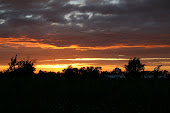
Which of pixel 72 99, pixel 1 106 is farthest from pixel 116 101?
pixel 1 106

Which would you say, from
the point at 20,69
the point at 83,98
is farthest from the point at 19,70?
the point at 83,98

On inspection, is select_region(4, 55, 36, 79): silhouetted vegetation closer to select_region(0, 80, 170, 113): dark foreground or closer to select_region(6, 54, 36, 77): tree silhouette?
select_region(6, 54, 36, 77): tree silhouette

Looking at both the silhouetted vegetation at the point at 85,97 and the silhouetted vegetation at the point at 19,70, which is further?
the silhouetted vegetation at the point at 19,70

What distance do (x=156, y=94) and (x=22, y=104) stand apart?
6.21 meters

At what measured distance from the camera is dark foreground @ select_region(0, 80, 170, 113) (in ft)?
32.5

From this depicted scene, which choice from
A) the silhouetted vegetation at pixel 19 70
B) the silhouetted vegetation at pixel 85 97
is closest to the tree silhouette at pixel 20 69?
the silhouetted vegetation at pixel 19 70

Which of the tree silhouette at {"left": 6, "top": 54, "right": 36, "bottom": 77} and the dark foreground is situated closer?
the dark foreground

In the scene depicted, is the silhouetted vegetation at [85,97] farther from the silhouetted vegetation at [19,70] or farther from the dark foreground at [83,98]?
the silhouetted vegetation at [19,70]

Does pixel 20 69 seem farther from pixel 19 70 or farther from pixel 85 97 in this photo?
pixel 85 97

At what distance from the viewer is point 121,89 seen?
13078 millimetres

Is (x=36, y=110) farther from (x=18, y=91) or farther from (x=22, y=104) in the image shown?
(x=18, y=91)

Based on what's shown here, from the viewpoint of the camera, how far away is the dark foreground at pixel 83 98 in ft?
32.5

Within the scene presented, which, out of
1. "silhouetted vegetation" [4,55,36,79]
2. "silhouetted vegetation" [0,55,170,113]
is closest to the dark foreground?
"silhouetted vegetation" [0,55,170,113]

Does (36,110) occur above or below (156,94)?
below
